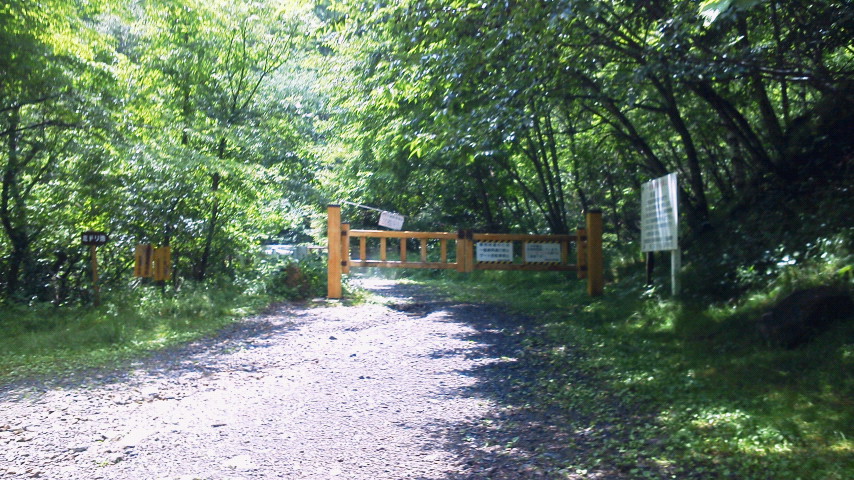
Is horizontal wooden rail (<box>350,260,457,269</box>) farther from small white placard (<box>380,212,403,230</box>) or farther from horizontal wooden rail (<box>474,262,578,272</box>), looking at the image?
small white placard (<box>380,212,403,230</box>)

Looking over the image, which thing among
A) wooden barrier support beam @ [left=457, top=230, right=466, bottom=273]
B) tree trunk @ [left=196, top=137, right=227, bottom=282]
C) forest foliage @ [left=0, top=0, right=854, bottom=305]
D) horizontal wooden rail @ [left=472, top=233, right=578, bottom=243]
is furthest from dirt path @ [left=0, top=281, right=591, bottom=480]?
tree trunk @ [left=196, top=137, right=227, bottom=282]

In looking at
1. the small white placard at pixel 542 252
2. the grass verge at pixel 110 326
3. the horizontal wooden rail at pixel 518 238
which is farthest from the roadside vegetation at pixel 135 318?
the small white placard at pixel 542 252

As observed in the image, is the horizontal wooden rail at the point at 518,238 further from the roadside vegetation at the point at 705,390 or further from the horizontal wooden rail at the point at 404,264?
the roadside vegetation at the point at 705,390

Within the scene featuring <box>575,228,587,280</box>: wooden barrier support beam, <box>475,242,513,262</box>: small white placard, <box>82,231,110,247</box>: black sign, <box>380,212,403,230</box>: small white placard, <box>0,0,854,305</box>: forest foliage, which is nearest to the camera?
<box>0,0,854,305</box>: forest foliage

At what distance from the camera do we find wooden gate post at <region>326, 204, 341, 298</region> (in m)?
15.6

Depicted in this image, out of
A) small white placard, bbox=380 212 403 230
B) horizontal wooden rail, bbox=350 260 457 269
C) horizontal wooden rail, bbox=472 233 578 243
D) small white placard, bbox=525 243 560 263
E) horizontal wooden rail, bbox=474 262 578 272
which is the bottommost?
horizontal wooden rail, bbox=474 262 578 272

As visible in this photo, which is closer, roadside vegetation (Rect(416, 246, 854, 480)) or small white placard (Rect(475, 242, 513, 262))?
Result: roadside vegetation (Rect(416, 246, 854, 480))

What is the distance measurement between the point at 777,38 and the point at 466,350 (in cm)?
566

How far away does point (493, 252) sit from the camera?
1602 centimetres

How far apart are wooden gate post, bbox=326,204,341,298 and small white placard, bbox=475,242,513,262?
3067 mm

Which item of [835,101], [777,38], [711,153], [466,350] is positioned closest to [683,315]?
[466,350]

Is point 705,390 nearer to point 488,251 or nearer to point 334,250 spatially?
point 488,251

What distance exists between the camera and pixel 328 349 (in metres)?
9.95

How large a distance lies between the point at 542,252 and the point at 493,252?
3.63 ft
